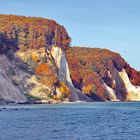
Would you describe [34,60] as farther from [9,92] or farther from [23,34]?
[9,92]

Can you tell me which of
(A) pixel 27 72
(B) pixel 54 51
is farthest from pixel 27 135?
(B) pixel 54 51

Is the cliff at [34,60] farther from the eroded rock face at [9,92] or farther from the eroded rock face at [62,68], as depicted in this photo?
the eroded rock face at [9,92]

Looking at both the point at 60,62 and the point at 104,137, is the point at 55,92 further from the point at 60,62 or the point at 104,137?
the point at 104,137

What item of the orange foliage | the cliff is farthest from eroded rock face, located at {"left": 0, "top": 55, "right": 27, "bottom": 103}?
the orange foliage

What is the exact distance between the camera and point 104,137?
56500 millimetres

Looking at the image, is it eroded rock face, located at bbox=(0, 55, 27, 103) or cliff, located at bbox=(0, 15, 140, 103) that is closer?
eroded rock face, located at bbox=(0, 55, 27, 103)

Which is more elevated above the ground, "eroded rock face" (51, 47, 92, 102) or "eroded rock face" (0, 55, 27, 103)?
"eroded rock face" (51, 47, 92, 102)

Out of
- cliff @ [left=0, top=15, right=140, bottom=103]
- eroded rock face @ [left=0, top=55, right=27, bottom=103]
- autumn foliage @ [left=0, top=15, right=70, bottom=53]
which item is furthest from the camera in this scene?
autumn foliage @ [left=0, top=15, right=70, bottom=53]

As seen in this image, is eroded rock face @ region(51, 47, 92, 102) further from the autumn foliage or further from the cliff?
the autumn foliage

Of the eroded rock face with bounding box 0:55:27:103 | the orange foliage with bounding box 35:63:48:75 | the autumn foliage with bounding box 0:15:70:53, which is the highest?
the autumn foliage with bounding box 0:15:70:53

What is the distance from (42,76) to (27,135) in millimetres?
122557

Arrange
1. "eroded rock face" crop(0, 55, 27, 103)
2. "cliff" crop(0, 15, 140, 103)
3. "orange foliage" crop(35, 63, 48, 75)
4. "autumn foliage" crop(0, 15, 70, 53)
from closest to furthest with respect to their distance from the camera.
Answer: "eroded rock face" crop(0, 55, 27, 103)
"cliff" crop(0, 15, 140, 103)
"orange foliage" crop(35, 63, 48, 75)
"autumn foliage" crop(0, 15, 70, 53)

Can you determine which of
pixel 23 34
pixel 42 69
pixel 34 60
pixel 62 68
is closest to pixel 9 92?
pixel 42 69

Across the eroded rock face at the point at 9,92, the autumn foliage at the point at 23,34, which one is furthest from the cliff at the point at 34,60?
the eroded rock face at the point at 9,92
